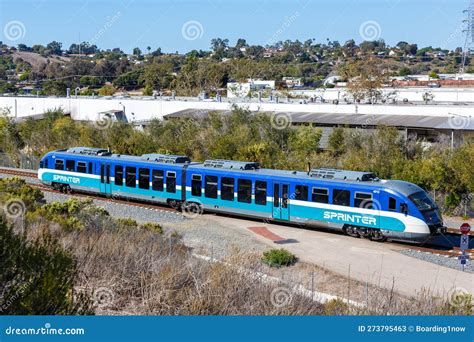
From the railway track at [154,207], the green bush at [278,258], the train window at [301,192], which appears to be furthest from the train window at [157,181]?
the green bush at [278,258]

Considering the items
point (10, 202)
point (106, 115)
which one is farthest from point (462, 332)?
point (106, 115)

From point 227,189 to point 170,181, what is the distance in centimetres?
304

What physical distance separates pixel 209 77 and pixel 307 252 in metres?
71.3

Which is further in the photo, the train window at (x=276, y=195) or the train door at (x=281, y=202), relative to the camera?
the train window at (x=276, y=195)

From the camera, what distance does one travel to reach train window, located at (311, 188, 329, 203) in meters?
23.2

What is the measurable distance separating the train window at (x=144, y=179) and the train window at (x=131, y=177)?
0.32 metres

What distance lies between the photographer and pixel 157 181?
92.5ft

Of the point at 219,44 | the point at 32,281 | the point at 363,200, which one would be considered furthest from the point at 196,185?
the point at 219,44

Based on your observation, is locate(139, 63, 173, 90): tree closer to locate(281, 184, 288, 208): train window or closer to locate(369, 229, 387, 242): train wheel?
locate(281, 184, 288, 208): train window

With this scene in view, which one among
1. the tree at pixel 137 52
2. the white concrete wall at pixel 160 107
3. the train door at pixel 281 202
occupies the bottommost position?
the train door at pixel 281 202

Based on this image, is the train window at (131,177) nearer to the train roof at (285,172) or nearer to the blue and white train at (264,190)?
the blue and white train at (264,190)

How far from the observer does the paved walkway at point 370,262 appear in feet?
58.4

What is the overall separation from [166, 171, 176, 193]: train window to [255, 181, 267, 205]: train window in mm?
4157

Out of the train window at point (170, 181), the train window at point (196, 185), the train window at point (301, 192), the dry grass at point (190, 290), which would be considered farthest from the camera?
the train window at point (170, 181)
